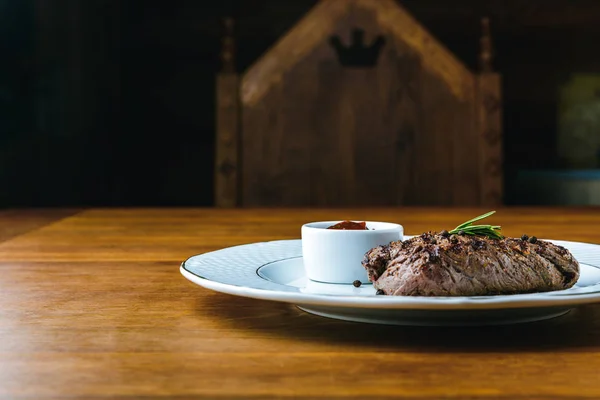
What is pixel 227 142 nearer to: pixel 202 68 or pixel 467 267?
pixel 202 68

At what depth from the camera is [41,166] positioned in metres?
3.12

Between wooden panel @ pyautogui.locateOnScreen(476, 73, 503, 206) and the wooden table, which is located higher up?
wooden panel @ pyautogui.locateOnScreen(476, 73, 503, 206)

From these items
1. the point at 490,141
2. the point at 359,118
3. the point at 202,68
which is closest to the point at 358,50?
the point at 359,118

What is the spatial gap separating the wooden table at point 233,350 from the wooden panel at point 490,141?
1.55 metres

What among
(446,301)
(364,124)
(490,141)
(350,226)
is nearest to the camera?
(446,301)

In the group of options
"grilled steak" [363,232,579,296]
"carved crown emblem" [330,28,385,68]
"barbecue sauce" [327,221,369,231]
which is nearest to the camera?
"grilled steak" [363,232,579,296]

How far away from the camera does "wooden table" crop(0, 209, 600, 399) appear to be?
36cm

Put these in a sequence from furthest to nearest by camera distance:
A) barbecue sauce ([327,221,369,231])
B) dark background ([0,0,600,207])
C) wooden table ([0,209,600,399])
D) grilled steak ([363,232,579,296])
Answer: dark background ([0,0,600,207]) → barbecue sauce ([327,221,369,231]) → grilled steak ([363,232,579,296]) → wooden table ([0,209,600,399])

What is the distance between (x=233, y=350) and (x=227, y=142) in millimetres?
1774

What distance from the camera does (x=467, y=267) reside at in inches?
19.2

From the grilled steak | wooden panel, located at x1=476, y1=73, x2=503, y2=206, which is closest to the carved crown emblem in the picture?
wooden panel, located at x1=476, y1=73, x2=503, y2=206

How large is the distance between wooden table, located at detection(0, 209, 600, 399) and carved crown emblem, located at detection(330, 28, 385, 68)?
1.62 meters

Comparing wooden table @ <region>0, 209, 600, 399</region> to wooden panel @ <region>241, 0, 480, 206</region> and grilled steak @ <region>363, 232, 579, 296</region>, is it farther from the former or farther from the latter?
wooden panel @ <region>241, 0, 480, 206</region>

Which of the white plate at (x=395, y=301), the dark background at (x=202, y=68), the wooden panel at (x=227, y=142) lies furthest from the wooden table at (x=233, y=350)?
the dark background at (x=202, y=68)
